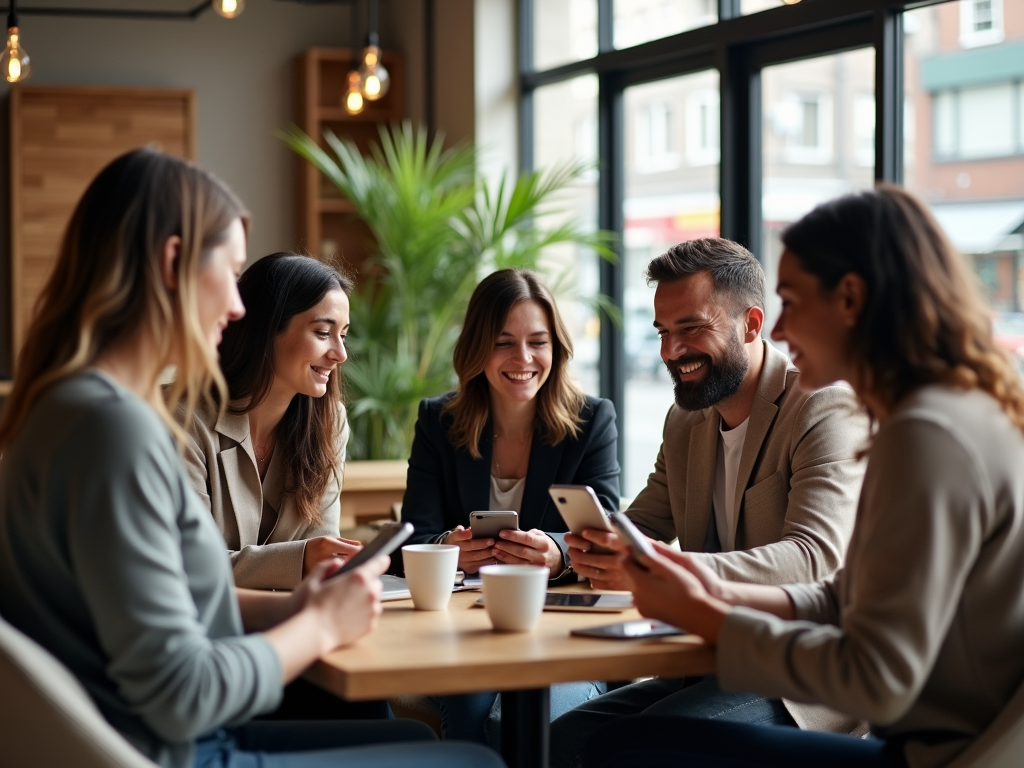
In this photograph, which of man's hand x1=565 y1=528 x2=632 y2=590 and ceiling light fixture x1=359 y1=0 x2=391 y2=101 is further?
ceiling light fixture x1=359 y1=0 x2=391 y2=101

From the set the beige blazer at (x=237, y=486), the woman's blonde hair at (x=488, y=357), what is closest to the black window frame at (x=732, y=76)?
the woman's blonde hair at (x=488, y=357)

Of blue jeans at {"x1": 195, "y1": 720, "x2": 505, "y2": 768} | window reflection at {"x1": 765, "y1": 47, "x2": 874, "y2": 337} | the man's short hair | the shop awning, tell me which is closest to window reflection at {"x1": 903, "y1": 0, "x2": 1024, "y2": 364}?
the shop awning

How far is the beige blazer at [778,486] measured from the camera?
224 cm

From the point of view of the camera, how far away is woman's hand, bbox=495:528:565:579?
7.91 ft

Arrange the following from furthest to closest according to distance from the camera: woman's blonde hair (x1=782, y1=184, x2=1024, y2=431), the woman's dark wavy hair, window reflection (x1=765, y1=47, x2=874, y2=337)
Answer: window reflection (x1=765, y1=47, x2=874, y2=337) < the woman's dark wavy hair < woman's blonde hair (x1=782, y1=184, x2=1024, y2=431)

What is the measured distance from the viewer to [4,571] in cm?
155

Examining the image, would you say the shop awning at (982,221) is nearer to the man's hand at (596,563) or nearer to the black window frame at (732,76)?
the black window frame at (732,76)

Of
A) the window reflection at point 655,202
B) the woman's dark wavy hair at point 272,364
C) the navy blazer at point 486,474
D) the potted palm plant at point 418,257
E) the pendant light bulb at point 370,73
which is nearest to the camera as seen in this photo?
the woman's dark wavy hair at point 272,364

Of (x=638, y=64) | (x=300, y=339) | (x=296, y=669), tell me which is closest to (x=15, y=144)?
(x=638, y=64)

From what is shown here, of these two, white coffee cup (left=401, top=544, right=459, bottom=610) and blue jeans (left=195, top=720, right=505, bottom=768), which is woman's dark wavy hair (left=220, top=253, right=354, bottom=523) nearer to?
white coffee cup (left=401, top=544, right=459, bottom=610)

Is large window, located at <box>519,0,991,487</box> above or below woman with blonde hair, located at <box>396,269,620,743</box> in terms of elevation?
above

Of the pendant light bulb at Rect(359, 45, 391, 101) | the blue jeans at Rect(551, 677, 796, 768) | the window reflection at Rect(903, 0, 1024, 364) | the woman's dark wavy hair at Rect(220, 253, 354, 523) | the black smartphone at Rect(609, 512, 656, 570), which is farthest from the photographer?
the pendant light bulb at Rect(359, 45, 391, 101)

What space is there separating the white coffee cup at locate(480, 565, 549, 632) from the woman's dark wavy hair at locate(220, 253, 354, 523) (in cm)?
94

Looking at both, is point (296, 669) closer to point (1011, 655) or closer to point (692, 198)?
point (1011, 655)
